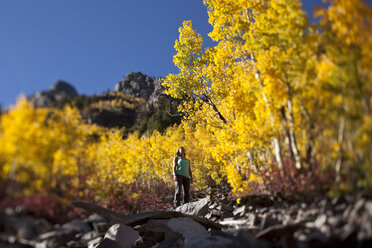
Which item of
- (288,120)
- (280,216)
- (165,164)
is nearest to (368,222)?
(280,216)

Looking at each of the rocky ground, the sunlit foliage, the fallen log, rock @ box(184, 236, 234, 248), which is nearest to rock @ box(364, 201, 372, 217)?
the rocky ground

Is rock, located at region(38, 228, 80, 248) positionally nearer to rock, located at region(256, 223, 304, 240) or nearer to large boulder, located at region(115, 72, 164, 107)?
rock, located at region(256, 223, 304, 240)

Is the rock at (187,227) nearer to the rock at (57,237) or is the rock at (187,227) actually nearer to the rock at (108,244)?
the rock at (108,244)

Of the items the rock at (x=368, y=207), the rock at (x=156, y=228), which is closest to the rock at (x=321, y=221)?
the rock at (x=368, y=207)

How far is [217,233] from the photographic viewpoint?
4637 millimetres

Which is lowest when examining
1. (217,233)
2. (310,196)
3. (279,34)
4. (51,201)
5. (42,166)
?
(217,233)

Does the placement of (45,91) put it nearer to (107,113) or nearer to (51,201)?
(107,113)

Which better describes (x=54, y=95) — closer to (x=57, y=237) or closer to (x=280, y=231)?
(x=57, y=237)

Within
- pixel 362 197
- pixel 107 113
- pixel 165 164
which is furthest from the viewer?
pixel 165 164

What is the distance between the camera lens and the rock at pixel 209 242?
3807 mm

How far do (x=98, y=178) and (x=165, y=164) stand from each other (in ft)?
22.7

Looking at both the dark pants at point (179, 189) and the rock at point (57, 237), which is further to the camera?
the dark pants at point (179, 189)

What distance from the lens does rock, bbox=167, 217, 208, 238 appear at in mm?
5062

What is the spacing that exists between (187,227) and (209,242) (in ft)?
4.36
